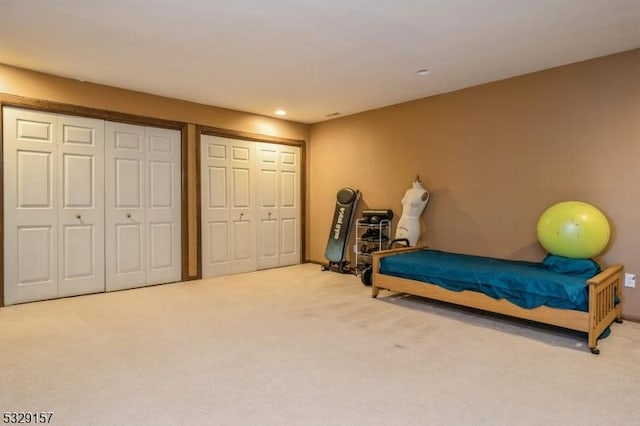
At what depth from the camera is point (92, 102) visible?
14.4ft

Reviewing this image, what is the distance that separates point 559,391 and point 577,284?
40.0 inches

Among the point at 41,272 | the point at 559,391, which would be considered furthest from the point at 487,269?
the point at 41,272

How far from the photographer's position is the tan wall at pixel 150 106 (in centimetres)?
398

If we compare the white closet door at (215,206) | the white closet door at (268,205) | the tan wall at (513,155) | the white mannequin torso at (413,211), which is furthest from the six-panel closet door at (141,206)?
the white mannequin torso at (413,211)

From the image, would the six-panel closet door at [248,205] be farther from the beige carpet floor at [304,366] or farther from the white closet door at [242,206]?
the beige carpet floor at [304,366]

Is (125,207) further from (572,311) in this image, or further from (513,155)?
(572,311)

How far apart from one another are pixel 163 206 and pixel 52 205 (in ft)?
3.96

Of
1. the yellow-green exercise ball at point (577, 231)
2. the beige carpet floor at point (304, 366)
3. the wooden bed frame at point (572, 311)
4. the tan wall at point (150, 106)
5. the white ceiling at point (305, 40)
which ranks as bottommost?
the beige carpet floor at point (304, 366)

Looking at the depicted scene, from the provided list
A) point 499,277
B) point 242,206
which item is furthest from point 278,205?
point 499,277

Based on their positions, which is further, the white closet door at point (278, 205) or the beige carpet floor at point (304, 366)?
the white closet door at point (278, 205)

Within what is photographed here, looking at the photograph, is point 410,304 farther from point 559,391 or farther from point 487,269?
point 559,391

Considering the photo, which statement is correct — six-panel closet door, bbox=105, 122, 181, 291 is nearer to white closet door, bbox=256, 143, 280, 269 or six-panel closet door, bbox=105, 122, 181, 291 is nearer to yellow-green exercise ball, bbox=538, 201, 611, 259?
white closet door, bbox=256, 143, 280, 269

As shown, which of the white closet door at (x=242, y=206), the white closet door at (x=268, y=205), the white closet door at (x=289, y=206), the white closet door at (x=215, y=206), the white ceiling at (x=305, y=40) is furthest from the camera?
the white closet door at (x=289, y=206)

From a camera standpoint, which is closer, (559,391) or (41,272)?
(559,391)
